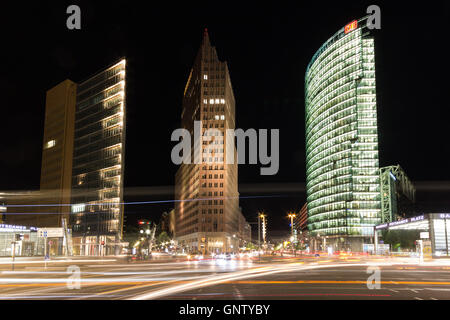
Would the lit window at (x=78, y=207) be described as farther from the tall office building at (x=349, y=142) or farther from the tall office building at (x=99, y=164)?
the tall office building at (x=349, y=142)

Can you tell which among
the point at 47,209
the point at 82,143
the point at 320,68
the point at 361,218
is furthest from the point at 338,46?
the point at 47,209

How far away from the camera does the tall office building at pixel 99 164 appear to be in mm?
112250

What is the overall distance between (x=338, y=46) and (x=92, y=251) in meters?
112

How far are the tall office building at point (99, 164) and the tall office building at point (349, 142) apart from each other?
78.9 m

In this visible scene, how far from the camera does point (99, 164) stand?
118875 mm

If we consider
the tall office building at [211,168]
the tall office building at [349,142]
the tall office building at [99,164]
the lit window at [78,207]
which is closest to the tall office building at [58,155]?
the lit window at [78,207]

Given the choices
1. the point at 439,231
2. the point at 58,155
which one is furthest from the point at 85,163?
the point at 439,231

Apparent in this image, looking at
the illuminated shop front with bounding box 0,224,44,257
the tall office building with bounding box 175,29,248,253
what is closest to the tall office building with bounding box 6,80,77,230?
the illuminated shop front with bounding box 0,224,44,257

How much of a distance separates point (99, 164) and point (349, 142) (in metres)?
85.3

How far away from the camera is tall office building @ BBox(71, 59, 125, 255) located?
11225 cm

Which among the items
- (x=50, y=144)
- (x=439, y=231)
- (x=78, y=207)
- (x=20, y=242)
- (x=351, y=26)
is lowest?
(x=20, y=242)

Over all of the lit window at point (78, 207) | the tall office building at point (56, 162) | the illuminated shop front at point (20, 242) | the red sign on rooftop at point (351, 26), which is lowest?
the illuminated shop front at point (20, 242)

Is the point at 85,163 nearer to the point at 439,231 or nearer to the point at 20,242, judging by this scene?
the point at 20,242
